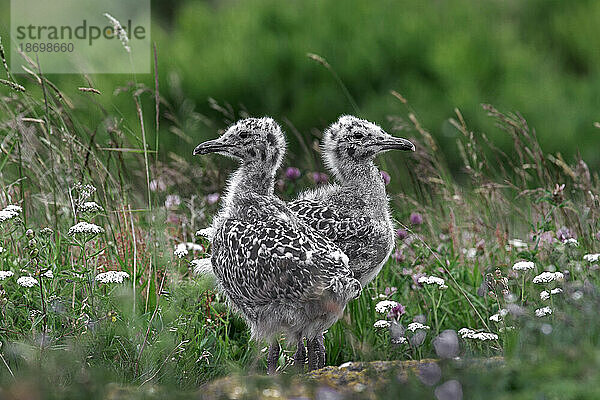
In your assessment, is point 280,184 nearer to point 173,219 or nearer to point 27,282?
point 173,219

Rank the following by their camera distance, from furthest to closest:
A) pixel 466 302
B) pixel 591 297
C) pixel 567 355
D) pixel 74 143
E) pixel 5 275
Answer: pixel 74 143 < pixel 466 302 < pixel 5 275 < pixel 591 297 < pixel 567 355

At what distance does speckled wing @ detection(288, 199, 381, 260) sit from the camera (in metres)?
4.87

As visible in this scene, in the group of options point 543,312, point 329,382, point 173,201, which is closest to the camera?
point 329,382

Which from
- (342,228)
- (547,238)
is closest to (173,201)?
(342,228)

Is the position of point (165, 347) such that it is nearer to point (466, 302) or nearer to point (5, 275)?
point (5, 275)

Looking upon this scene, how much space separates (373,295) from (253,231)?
60.6 inches

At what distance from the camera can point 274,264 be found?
4.27 metres

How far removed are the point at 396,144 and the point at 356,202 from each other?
0.41m

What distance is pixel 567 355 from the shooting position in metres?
3.24

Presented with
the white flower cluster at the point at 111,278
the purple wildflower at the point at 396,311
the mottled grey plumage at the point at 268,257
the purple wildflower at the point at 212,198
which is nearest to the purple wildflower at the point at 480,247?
the purple wildflower at the point at 396,311

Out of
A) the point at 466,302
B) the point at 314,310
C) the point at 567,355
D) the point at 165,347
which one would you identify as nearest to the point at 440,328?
the point at 466,302

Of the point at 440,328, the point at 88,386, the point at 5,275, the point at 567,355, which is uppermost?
the point at 567,355

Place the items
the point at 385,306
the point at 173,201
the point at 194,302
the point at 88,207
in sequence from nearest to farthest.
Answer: the point at 385,306 → the point at 88,207 → the point at 194,302 → the point at 173,201

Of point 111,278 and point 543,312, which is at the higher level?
point 543,312
